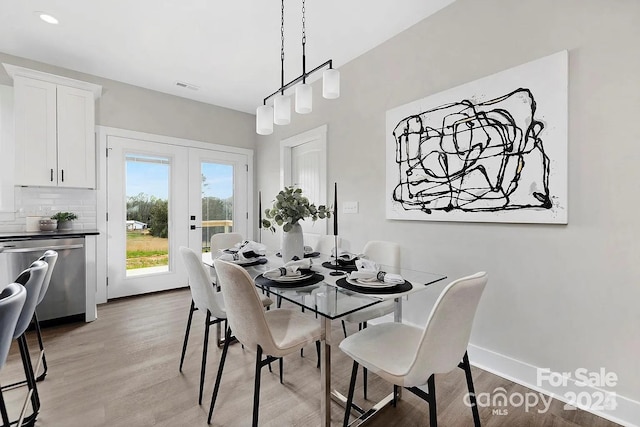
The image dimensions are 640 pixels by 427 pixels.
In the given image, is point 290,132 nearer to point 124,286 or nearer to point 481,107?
point 481,107

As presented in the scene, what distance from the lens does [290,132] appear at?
417 cm

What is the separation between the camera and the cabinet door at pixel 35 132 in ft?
9.53

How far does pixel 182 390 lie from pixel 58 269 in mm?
2085

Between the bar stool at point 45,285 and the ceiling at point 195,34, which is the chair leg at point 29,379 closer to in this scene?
the bar stool at point 45,285

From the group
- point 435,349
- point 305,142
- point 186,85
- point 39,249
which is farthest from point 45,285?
point 305,142

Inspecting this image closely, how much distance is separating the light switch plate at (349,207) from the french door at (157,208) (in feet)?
7.50

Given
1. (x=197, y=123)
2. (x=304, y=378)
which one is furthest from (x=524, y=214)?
(x=197, y=123)

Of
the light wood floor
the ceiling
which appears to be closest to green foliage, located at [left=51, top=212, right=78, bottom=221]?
the light wood floor

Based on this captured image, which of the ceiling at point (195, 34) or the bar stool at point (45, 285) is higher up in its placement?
the ceiling at point (195, 34)

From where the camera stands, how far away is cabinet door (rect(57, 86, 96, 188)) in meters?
Answer: 3.13

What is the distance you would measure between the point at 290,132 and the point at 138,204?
2.27 meters

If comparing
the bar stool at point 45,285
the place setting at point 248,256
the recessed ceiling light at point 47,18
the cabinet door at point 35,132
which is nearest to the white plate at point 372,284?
the place setting at point 248,256

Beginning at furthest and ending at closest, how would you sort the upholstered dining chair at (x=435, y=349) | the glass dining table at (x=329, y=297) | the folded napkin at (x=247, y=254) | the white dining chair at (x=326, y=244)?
1. the white dining chair at (x=326, y=244)
2. the folded napkin at (x=247, y=254)
3. the glass dining table at (x=329, y=297)
4. the upholstered dining chair at (x=435, y=349)

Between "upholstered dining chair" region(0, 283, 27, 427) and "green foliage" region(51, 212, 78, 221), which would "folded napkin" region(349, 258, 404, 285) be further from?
"green foliage" region(51, 212, 78, 221)
